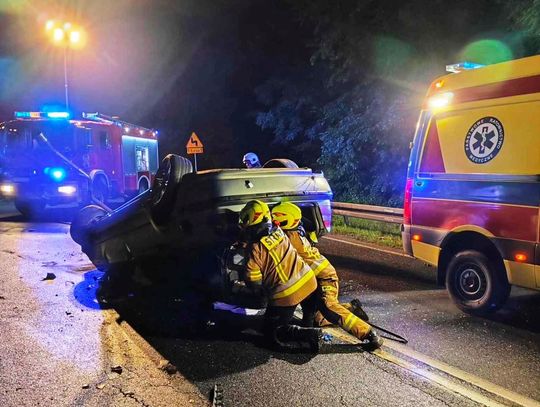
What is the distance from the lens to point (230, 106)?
29.5m

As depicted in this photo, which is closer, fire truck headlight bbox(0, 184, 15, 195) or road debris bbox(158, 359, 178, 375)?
road debris bbox(158, 359, 178, 375)

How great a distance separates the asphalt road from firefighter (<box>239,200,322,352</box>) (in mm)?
195

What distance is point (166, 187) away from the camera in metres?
5.25

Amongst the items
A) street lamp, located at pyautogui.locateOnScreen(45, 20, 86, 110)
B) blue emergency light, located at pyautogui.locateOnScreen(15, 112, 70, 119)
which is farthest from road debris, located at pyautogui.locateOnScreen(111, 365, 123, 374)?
street lamp, located at pyautogui.locateOnScreen(45, 20, 86, 110)

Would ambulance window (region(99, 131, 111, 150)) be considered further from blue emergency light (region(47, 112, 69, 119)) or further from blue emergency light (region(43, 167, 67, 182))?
blue emergency light (region(43, 167, 67, 182))

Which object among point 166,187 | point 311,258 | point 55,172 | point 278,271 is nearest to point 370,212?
point 311,258

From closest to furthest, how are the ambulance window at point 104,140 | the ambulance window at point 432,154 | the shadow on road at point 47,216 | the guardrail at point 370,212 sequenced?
1. the ambulance window at point 432,154
2. the guardrail at point 370,212
3. the shadow on road at point 47,216
4. the ambulance window at point 104,140

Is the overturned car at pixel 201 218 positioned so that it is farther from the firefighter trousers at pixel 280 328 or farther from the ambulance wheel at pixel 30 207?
the ambulance wheel at pixel 30 207

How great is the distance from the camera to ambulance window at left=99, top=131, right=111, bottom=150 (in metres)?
14.6

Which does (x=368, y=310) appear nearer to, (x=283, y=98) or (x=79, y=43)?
(x=283, y=98)

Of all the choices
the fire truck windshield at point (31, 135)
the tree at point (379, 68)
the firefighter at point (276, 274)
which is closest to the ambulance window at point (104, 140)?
the fire truck windshield at point (31, 135)

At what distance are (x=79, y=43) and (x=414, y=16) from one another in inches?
544

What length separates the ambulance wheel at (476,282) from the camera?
5.08m

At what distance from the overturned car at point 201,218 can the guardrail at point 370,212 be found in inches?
173
